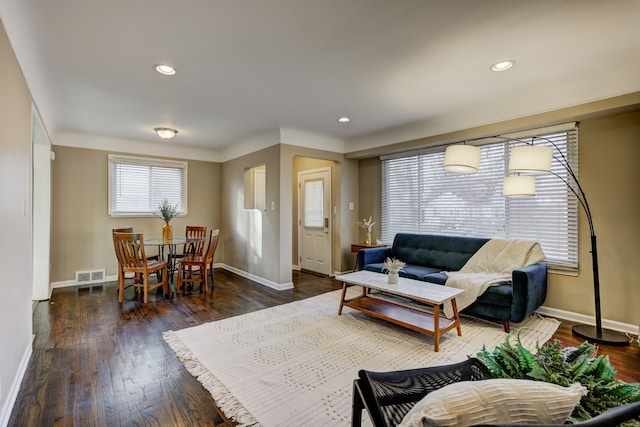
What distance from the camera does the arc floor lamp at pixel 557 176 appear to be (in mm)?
2713

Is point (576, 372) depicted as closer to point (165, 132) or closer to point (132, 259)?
point (132, 259)

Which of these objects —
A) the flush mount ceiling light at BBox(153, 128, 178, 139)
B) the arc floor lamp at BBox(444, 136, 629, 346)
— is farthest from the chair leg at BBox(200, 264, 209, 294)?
the arc floor lamp at BBox(444, 136, 629, 346)

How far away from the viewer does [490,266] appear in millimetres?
3648

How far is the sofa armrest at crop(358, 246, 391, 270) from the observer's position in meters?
4.40

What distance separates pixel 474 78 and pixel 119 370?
401 centimetres

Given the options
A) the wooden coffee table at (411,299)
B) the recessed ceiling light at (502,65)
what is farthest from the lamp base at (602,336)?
the recessed ceiling light at (502,65)

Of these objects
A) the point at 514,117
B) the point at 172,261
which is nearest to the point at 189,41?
the point at 514,117

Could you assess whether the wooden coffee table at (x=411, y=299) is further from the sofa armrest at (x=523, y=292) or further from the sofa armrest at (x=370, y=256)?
the sofa armrest at (x=370, y=256)

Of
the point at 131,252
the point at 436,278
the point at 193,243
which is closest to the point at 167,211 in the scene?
the point at 193,243

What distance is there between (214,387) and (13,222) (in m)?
1.77

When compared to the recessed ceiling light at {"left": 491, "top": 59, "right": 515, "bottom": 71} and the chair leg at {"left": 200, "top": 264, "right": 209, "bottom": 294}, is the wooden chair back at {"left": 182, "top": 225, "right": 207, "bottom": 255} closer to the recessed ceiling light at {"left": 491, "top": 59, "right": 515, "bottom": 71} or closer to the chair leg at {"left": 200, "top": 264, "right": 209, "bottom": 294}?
the chair leg at {"left": 200, "top": 264, "right": 209, "bottom": 294}

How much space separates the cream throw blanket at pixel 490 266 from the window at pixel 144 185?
513 cm

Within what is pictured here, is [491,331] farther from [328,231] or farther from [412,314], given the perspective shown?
[328,231]

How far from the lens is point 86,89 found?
3.15 m
